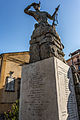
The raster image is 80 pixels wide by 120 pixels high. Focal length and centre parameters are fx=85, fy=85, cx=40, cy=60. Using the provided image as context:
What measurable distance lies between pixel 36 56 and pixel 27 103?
1.23 m

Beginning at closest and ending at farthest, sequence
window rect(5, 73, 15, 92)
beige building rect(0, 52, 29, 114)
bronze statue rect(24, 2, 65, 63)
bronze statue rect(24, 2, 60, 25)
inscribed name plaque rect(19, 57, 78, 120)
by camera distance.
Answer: inscribed name plaque rect(19, 57, 78, 120), bronze statue rect(24, 2, 65, 63), bronze statue rect(24, 2, 60, 25), beige building rect(0, 52, 29, 114), window rect(5, 73, 15, 92)

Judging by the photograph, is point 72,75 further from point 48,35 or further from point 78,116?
point 48,35

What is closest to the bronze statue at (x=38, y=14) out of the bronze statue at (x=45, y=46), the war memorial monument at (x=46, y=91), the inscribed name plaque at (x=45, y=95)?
the bronze statue at (x=45, y=46)

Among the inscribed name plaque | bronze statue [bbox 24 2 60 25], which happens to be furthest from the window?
the inscribed name plaque

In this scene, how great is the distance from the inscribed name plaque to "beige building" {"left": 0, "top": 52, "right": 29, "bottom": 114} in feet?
21.6

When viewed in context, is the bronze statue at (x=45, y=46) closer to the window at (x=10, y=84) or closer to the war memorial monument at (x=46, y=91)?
the war memorial monument at (x=46, y=91)

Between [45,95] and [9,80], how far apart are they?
24.5 feet

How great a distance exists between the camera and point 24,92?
2098 mm

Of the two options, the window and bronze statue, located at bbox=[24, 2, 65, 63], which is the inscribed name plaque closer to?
bronze statue, located at bbox=[24, 2, 65, 63]

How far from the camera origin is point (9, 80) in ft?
27.5

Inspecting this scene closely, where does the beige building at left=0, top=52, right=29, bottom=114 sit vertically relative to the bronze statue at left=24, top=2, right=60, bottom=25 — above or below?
below

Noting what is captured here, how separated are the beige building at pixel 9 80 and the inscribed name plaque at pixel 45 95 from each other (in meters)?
6.60

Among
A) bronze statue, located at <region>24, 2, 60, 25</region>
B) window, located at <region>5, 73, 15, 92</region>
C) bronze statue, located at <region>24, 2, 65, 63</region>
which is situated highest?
bronze statue, located at <region>24, 2, 60, 25</region>

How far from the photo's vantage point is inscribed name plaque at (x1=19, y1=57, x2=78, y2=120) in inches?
62.2
